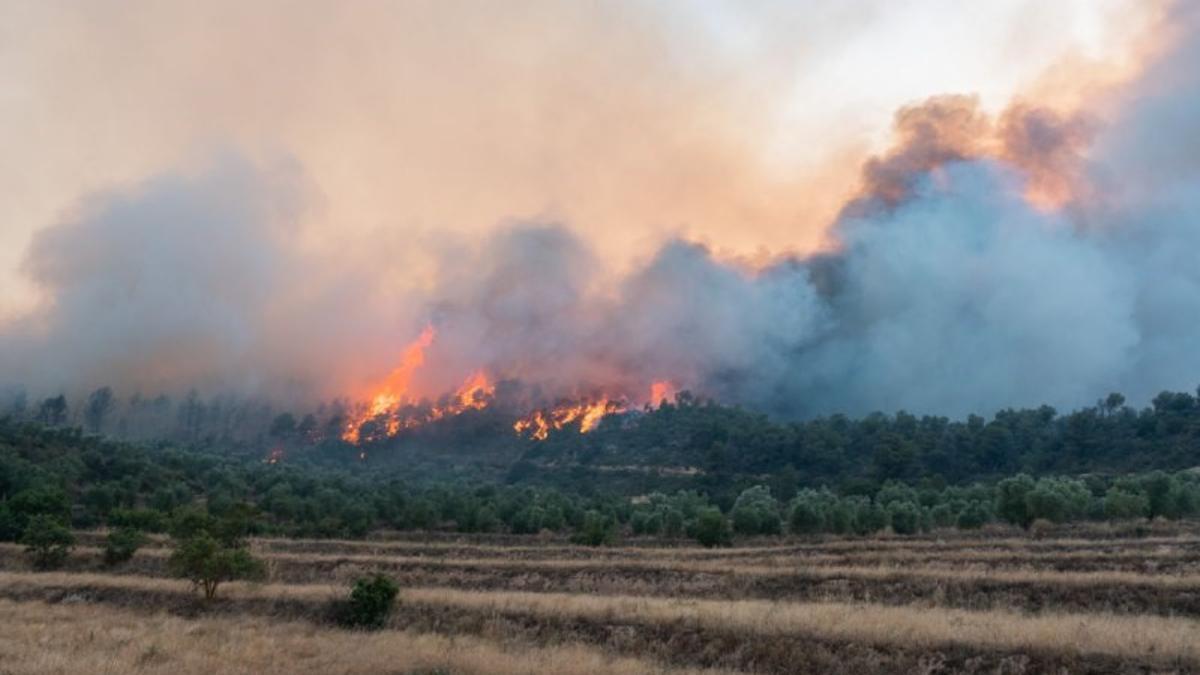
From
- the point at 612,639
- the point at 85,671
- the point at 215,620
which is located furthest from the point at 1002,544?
the point at 85,671

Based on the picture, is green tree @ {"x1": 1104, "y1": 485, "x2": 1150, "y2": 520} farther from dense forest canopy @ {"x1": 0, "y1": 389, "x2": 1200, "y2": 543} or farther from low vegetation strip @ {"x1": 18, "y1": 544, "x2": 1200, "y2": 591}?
low vegetation strip @ {"x1": 18, "y1": 544, "x2": 1200, "y2": 591}

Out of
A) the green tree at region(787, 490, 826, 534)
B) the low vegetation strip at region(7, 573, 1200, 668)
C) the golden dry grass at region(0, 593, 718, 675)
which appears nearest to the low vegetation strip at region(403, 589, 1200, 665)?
the low vegetation strip at region(7, 573, 1200, 668)

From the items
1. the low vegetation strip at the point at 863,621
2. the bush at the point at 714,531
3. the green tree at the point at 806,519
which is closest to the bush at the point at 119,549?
the low vegetation strip at the point at 863,621

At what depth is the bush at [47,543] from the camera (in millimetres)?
67125

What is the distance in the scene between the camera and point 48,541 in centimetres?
6719

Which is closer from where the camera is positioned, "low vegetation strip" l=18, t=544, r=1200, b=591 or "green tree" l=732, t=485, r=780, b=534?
"low vegetation strip" l=18, t=544, r=1200, b=591

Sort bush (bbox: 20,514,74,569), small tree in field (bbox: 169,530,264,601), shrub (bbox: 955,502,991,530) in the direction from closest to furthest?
small tree in field (bbox: 169,530,264,601)
bush (bbox: 20,514,74,569)
shrub (bbox: 955,502,991,530)

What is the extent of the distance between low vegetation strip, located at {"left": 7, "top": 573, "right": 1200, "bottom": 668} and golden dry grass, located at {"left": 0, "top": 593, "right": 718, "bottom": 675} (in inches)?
185

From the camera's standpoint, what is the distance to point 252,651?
34.6 meters

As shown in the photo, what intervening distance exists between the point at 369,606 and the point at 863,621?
25592 millimetres

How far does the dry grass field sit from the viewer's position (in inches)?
1223

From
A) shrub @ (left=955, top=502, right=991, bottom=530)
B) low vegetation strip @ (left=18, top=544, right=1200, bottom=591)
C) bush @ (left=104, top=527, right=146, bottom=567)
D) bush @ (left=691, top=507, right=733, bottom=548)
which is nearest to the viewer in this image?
low vegetation strip @ (left=18, top=544, right=1200, bottom=591)

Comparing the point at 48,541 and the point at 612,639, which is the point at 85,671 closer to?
the point at 612,639

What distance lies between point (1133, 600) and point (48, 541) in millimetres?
77673
